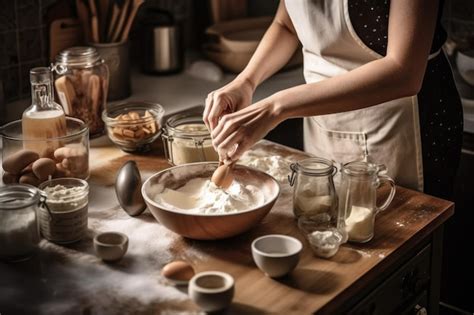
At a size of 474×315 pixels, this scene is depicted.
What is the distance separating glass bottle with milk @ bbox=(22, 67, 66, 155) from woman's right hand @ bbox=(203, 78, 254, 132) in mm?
370

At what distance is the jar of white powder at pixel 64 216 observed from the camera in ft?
4.72

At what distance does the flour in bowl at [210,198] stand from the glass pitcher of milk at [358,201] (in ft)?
0.56

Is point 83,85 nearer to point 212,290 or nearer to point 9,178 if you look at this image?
point 9,178

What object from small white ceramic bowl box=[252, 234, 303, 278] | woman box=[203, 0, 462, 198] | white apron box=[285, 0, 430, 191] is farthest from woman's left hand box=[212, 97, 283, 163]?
white apron box=[285, 0, 430, 191]

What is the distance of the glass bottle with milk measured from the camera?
1757 millimetres

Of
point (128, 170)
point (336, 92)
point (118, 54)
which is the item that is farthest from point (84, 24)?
point (336, 92)

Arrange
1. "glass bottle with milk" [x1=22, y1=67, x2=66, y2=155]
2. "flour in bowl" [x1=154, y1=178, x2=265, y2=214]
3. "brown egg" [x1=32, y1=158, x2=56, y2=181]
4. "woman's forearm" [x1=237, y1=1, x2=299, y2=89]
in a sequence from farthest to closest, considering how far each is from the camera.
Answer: "woman's forearm" [x1=237, y1=1, x2=299, y2=89]
"glass bottle with milk" [x1=22, y1=67, x2=66, y2=155]
"brown egg" [x1=32, y1=158, x2=56, y2=181]
"flour in bowl" [x1=154, y1=178, x2=265, y2=214]

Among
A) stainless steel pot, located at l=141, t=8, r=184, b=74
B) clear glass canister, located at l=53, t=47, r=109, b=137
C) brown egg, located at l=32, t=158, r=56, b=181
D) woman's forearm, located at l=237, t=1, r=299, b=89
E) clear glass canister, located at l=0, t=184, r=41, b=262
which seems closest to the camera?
clear glass canister, located at l=0, t=184, r=41, b=262

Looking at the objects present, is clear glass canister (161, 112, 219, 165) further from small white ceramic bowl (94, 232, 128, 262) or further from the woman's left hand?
small white ceramic bowl (94, 232, 128, 262)

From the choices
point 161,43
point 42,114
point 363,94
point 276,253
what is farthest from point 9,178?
point 161,43

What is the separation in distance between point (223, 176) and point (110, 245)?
0.96ft

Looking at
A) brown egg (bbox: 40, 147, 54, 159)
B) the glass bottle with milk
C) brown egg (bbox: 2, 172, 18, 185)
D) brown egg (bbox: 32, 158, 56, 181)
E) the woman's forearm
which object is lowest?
brown egg (bbox: 2, 172, 18, 185)

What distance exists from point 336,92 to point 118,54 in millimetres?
1053

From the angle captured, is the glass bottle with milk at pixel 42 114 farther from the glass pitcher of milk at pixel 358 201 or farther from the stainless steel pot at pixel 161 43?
the stainless steel pot at pixel 161 43
